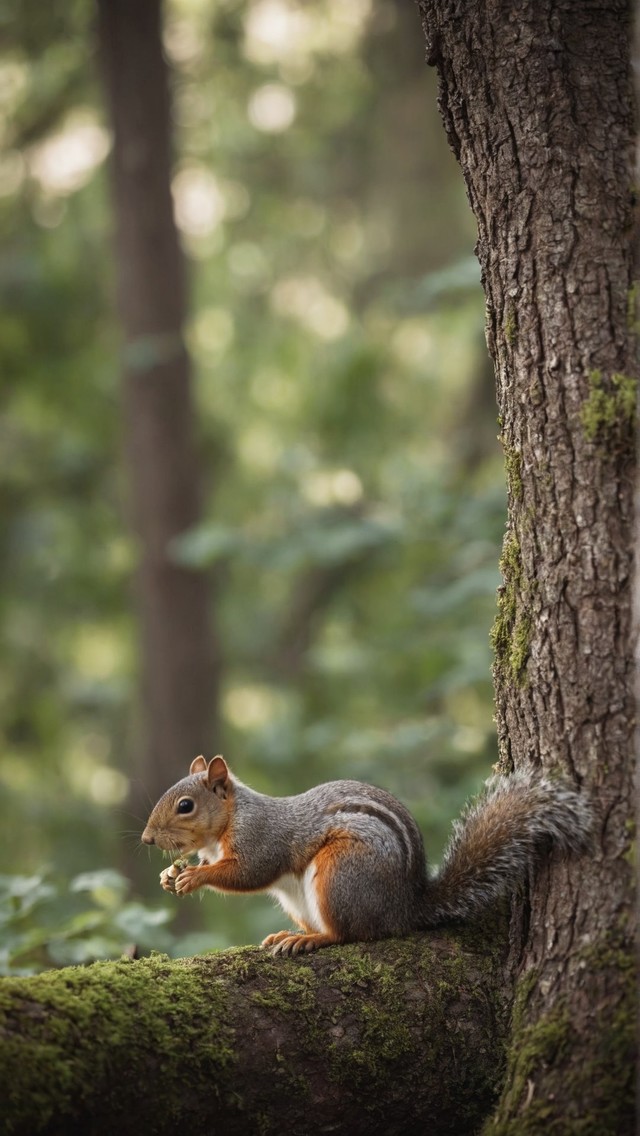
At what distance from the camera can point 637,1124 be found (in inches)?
74.4

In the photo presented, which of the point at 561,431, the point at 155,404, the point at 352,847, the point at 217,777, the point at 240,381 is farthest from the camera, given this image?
the point at 240,381

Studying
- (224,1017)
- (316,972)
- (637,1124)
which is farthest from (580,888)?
(224,1017)

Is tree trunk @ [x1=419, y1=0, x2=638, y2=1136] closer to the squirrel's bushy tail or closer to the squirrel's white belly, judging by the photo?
the squirrel's bushy tail

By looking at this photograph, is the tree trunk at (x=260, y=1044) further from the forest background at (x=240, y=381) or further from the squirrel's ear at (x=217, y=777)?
the forest background at (x=240, y=381)

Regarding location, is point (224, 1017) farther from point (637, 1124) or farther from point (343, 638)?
point (343, 638)

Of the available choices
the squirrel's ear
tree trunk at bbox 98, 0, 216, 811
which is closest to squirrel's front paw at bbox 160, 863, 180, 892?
the squirrel's ear

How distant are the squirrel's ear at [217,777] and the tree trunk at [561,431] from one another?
749 mm

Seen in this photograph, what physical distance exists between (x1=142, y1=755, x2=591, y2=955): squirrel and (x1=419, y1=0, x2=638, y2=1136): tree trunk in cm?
7

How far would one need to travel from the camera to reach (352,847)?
2410 mm

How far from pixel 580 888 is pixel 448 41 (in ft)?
5.58

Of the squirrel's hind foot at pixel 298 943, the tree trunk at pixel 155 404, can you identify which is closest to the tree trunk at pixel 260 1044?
the squirrel's hind foot at pixel 298 943

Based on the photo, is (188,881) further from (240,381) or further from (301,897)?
(240,381)

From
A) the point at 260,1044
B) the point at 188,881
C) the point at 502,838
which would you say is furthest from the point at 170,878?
the point at 502,838

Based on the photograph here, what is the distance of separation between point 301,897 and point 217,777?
14.2 inches
